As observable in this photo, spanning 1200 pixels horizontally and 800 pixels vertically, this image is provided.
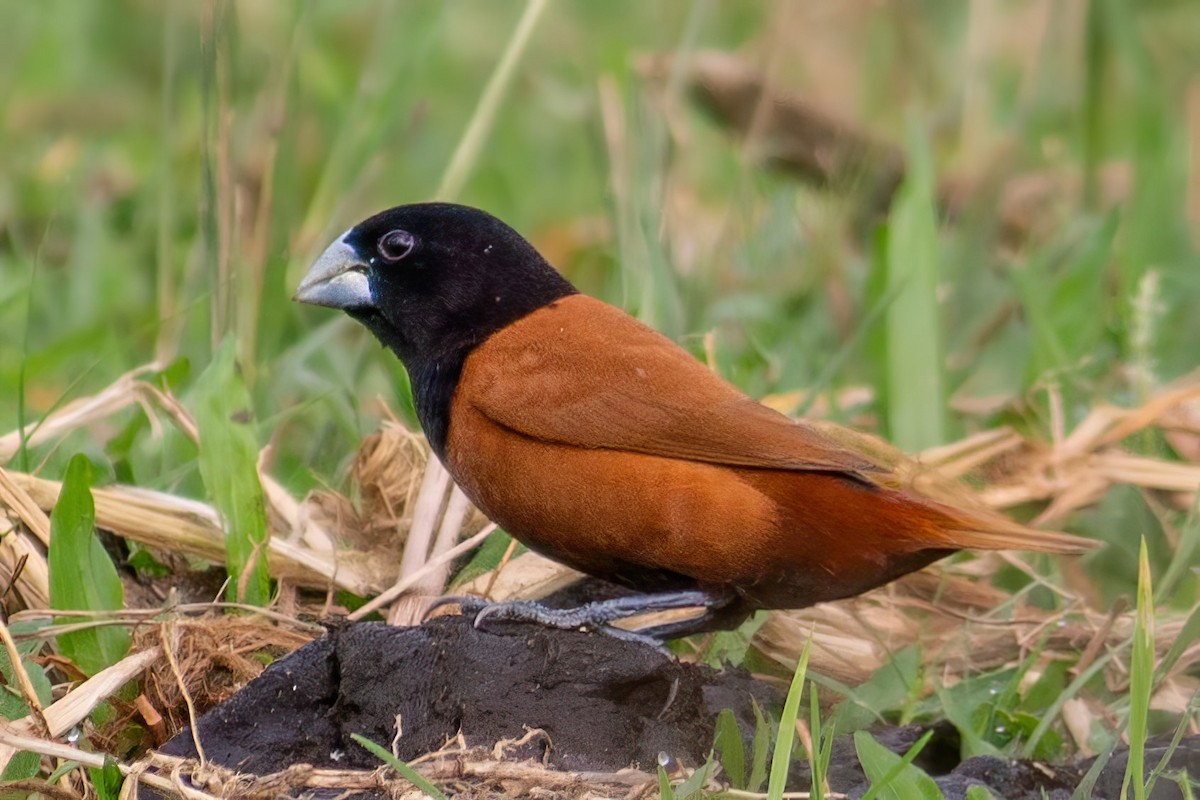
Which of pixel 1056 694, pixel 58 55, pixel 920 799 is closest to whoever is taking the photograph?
pixel 920 799

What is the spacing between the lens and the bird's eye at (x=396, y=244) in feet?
11.7

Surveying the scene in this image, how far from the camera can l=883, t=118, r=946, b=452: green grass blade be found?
14.6ft

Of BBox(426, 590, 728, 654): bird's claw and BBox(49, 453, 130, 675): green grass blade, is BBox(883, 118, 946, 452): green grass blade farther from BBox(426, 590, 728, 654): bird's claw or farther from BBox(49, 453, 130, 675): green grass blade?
BBox(49, 453, 130, 675): green grass blade

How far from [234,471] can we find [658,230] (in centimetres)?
187

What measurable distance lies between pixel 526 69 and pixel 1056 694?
5324mm

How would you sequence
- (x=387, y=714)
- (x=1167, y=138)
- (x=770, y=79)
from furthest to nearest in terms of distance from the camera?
(x=1167, y=138)
(x=770, y=79)
(x=387, y=714)

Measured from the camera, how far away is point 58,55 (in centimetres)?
770

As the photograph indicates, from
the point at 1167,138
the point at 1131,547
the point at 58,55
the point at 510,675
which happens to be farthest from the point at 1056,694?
the point at 58,55

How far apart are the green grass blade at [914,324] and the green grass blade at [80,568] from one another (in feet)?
7.20

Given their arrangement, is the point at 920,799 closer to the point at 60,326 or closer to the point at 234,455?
the point at 234,455

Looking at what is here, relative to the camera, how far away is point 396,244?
358 centimetres

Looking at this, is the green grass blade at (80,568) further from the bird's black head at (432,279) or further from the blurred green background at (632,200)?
the bird's black head at (432,279)

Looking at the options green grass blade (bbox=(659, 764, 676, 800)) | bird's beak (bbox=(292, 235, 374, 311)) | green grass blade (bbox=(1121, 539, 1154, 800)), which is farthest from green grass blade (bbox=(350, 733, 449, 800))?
bird's beak (bbox=(292, 235, 374, 311))

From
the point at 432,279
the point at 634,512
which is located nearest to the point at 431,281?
the point at 432,279
